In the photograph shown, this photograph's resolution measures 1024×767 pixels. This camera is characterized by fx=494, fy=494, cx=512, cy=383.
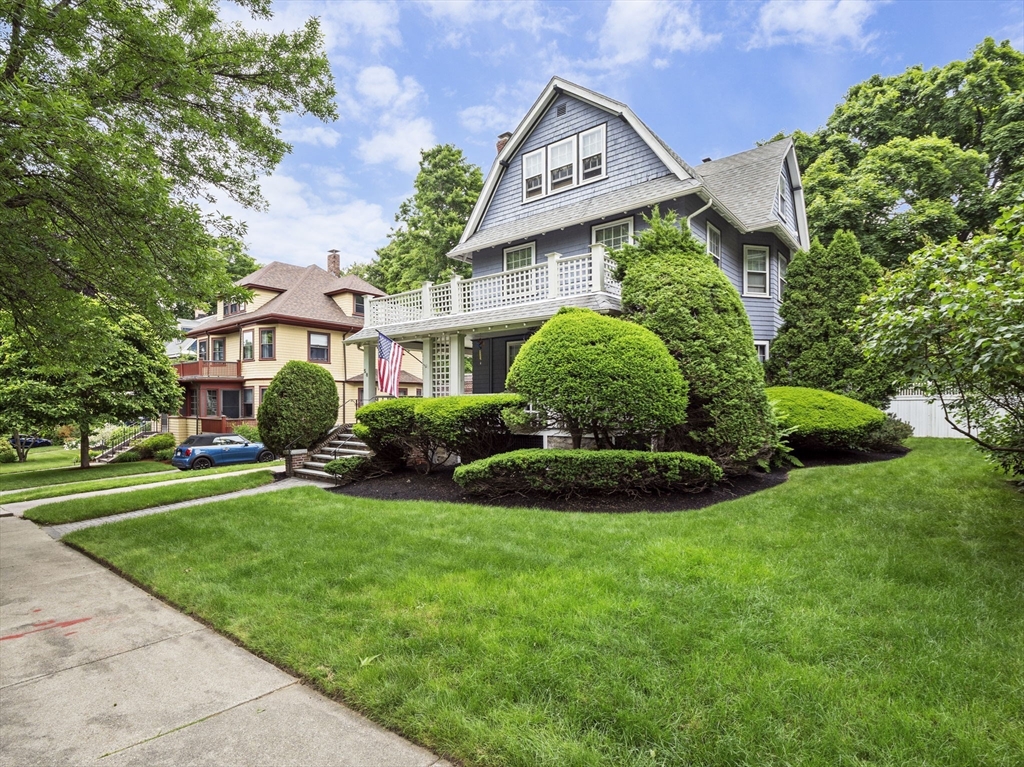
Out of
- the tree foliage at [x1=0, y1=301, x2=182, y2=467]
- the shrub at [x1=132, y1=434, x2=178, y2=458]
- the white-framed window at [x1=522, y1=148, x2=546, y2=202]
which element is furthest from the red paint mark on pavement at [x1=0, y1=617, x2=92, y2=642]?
the shrub at [x1=132, y1=434, x2=178, y2=458]

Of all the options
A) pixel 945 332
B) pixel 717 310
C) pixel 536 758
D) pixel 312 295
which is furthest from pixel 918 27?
pixel 312 295

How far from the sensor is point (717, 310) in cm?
835

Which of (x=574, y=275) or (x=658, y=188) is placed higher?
(x=658, y=188)

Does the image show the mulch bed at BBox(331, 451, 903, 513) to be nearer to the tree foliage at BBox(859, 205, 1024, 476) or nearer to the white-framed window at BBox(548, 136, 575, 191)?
the tree foliage at BBox(859, 205, 1024, 476)

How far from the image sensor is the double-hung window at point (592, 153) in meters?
13.8

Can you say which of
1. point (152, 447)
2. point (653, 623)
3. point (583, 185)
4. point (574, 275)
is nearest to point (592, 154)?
point (583, 185)

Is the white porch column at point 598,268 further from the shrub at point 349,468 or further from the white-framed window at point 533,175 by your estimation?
the shrub at point 349,468

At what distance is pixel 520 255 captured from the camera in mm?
15062

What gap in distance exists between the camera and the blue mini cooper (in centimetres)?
1831

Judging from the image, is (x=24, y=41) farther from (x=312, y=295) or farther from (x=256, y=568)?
(x=312, y=295)

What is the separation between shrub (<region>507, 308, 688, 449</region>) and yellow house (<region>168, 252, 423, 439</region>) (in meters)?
17.4

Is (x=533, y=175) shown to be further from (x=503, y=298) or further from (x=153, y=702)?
(x=153, y=702)

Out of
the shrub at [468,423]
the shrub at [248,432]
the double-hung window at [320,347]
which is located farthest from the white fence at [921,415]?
the double-hung window at [320,347]

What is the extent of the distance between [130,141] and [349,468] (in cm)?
657
